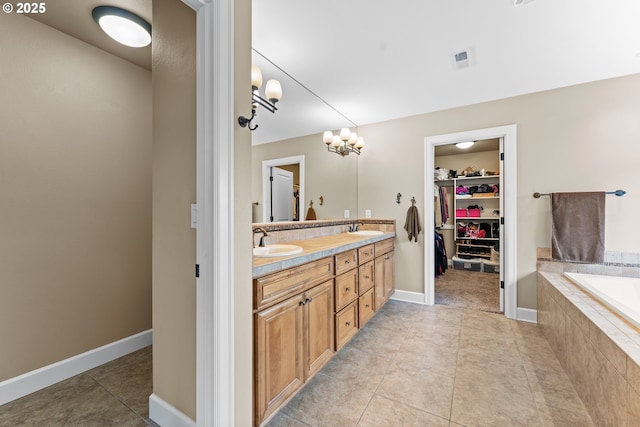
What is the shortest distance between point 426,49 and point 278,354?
2.37 meters

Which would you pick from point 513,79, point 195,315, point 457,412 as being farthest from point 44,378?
point 513,79

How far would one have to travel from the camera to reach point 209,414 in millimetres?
1126

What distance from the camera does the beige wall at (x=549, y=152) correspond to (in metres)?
2.43

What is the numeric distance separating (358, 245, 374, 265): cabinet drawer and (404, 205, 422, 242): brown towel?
2.98ft

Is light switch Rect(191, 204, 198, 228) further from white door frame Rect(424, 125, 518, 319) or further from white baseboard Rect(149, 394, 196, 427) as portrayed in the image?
white door frame Rect(424, 125, 518, 319)

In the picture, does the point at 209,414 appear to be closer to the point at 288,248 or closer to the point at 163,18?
the point at 288,248

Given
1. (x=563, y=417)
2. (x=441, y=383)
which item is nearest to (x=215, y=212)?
(x=441, y=383)

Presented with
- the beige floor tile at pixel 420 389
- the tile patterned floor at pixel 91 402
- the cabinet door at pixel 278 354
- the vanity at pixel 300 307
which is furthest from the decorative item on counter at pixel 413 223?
the tile patterned floor at pixel 91 402

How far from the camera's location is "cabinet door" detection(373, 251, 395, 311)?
108 inches

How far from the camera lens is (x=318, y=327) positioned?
5.67 feet

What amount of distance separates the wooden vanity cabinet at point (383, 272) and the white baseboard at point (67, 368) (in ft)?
7.10

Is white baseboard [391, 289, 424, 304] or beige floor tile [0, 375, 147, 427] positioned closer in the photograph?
beige floor tile [0, 375, 147, 427]

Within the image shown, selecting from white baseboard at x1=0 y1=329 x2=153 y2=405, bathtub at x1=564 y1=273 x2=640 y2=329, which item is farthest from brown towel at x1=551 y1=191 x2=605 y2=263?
white baseboard at x1=0 y1=329 x2=153 y2=405

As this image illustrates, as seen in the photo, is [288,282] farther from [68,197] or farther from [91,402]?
[68,197]
